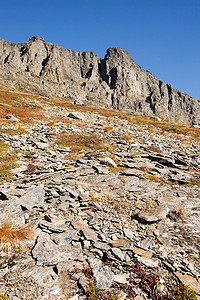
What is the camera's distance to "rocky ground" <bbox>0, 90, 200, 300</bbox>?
409 cm

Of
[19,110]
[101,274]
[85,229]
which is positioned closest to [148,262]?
[101,274]

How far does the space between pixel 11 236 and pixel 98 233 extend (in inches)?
115

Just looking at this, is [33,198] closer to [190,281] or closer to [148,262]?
[148,262]

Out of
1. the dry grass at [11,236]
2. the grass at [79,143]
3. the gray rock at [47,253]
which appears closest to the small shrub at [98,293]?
the gray rock at [47,253]

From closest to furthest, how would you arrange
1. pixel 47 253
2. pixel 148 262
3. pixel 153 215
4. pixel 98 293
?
1. pixel 98 293
2. pixel 148 262
3. pixel 47 253
4. pixel 153 215

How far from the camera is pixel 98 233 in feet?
19.1

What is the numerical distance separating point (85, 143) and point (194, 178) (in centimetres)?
1204

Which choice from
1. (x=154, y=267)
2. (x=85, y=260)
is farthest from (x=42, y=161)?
(x=154, y=267)

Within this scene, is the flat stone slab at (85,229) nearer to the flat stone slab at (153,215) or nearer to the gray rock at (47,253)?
the gray rock at (47,253)

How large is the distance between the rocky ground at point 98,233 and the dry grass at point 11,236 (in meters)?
0.03

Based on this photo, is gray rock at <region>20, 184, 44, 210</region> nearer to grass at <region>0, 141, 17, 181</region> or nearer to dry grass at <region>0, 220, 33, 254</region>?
dry grass at <region>0, 220, 33, 254</region>

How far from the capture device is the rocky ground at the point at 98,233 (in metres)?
4.09

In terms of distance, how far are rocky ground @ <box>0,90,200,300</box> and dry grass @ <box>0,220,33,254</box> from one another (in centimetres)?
3

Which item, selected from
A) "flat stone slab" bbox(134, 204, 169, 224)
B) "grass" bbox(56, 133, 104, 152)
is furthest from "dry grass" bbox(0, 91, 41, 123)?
"flat stone slab" bbox(134, 204, 169, 224)
